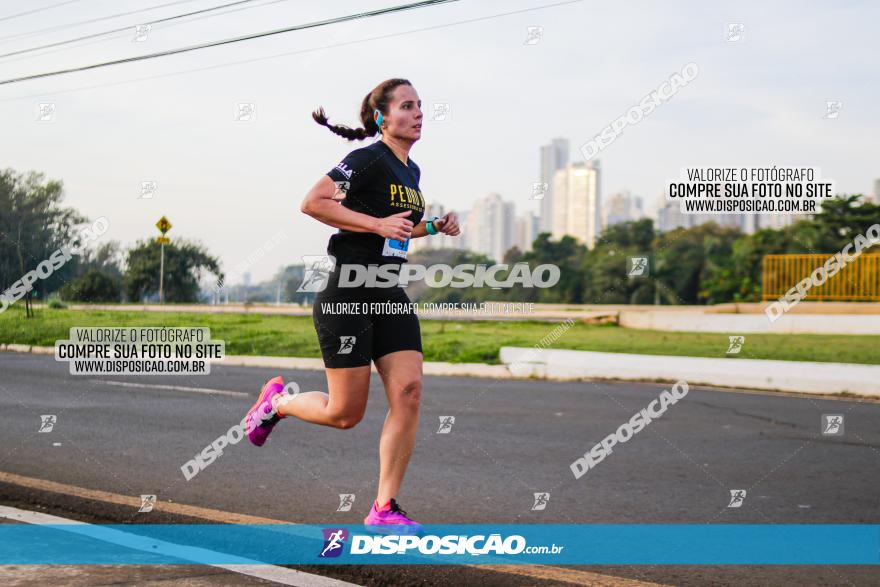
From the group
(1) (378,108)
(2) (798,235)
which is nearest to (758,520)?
(1) (378,108)

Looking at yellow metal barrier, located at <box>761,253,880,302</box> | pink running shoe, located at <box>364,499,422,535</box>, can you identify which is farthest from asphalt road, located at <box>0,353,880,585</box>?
yellow metal barrier, located at <box>761,253,880,302</box>

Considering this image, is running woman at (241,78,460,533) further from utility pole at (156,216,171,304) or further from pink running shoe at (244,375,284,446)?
utility pole at (156,216,171,304)

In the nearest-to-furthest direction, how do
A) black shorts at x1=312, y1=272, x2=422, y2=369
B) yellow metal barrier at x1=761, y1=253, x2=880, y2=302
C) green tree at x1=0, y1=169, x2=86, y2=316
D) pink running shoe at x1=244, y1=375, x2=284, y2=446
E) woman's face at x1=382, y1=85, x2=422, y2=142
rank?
1. black shorts at x1=312, y1=272, x2=422, y2=369
2. woman's face at x1=382, y1=85, x2=422, y2=142
3. pink running shoe at x1=244, y1=375, x2=284, y2=446
4. green tree at x1=0, y1=169, x2=86, y2=316
5. yellow metal barrier at x1=761, y1=253, x2=880, y2=302

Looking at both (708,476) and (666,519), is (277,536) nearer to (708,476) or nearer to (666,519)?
(666,519)

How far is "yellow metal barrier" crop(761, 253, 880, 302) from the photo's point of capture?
24.8 meters

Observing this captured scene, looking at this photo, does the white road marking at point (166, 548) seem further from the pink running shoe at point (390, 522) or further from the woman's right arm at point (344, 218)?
the woman's right arm at point (344, 218)

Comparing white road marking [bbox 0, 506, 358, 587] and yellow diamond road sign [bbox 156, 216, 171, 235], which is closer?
white road marking [bbox 0, 506, 358, 587]

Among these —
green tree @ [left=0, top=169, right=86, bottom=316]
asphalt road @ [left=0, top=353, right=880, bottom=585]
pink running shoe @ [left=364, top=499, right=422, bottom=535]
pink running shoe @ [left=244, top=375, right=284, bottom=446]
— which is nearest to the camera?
pink running shoe @ [left=364, top=499, right=422, bottom=535]

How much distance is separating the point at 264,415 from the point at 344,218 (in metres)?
1.44

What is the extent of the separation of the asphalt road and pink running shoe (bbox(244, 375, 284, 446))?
1.41ft

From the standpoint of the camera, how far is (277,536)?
4227 mm

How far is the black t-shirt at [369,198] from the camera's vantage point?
404cm

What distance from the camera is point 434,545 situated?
410cm

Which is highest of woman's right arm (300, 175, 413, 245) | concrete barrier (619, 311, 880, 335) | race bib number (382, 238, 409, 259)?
woman's right arm (300, 175, 413, 245)
